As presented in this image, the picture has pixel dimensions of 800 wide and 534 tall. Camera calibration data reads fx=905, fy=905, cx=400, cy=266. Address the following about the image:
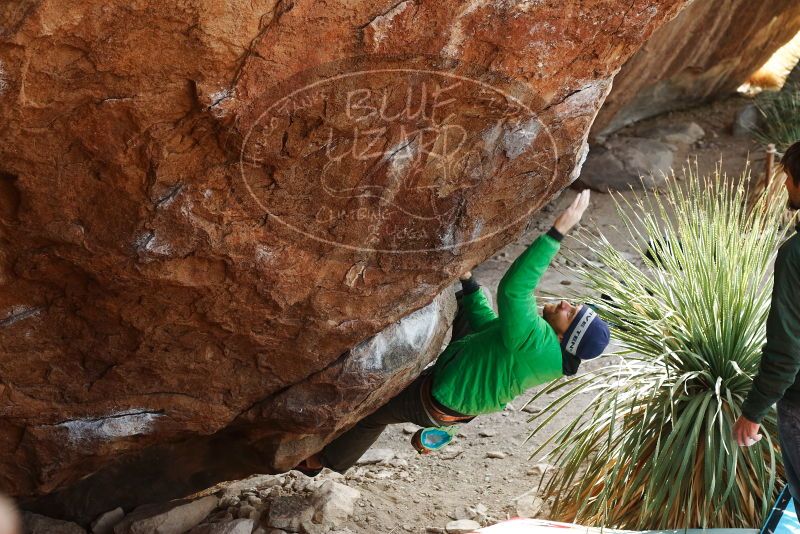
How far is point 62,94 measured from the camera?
9.05 feet

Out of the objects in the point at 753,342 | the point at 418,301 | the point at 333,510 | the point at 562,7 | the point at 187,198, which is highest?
the point at 562,7

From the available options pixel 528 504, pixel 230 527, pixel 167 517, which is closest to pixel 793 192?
pixel 528 504

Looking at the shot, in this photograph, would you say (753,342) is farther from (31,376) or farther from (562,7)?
(31,376)

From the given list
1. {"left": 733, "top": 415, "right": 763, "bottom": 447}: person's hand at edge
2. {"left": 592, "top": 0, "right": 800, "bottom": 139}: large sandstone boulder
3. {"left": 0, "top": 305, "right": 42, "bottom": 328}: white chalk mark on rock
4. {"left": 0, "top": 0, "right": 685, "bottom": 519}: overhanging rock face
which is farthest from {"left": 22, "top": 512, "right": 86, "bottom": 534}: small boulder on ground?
{"left": 592, "top": 0, "right": 800, "bottom": 139}: large sandstone boulder

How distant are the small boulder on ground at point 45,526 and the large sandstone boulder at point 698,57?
588cm

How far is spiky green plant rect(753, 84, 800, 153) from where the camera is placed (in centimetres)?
905

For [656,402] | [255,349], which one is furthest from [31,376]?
[656,402]

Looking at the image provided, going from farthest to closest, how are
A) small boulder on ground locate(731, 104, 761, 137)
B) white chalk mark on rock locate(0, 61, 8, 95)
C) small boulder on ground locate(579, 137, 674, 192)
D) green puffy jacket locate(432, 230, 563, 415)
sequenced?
small boulder on ground locate(731, 104, 761, 137), small boulder on ground locate(579, 137, 674, 192), green puffy jacket locate(432, 230, 563, 415), white chalk mark on rock locate(0, 61, 8, 95)

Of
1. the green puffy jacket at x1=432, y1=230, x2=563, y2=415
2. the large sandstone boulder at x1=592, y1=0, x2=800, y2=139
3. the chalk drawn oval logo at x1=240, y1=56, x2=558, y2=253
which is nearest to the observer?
the chalk drawn oval logo at x1=240, y1=56, x2=558, y2=253

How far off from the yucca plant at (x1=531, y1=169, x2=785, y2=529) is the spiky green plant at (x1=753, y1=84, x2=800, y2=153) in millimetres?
4929

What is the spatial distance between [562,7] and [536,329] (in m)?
1.28

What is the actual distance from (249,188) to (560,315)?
141 cm

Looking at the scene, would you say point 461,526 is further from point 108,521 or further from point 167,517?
point 108,521

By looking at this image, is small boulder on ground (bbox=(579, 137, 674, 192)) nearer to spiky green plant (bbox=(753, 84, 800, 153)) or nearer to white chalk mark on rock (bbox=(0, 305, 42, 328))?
spiky green plant (bbox=(753, 84, 800, 153))
